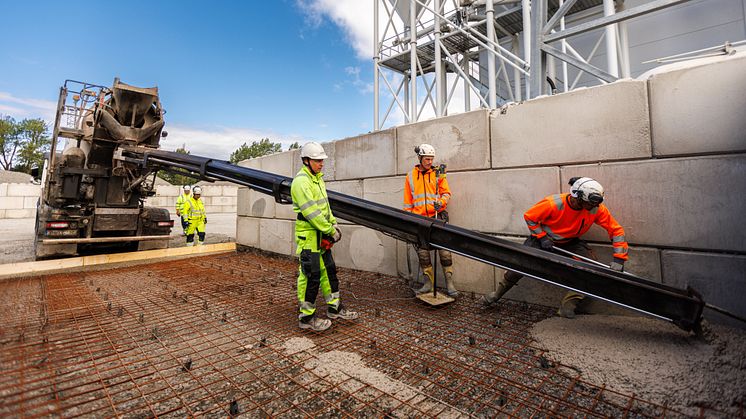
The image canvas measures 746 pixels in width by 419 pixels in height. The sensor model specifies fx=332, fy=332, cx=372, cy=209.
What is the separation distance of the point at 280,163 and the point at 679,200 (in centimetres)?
643

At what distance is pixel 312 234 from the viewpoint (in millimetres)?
3148

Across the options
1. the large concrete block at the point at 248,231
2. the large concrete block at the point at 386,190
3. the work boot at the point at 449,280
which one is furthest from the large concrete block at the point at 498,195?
the large concrete block at the point at 248,231

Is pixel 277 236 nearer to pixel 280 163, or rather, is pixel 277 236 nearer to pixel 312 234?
pixel 280 163

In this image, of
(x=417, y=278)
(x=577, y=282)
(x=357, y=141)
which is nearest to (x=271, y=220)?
(x=357, y=141)

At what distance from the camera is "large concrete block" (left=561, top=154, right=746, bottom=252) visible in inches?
105

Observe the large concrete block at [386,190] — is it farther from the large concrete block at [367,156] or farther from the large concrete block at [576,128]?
the large concrete block at [576,128]

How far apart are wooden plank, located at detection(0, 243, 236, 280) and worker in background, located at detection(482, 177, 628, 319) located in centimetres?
653

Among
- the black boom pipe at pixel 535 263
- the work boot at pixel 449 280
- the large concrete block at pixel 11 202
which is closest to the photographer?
the black boom pipe at pixel 535 263

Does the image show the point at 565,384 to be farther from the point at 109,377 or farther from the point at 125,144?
the point at 125,144

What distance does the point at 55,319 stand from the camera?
3379mm

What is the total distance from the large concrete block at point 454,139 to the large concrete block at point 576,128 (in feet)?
0.48

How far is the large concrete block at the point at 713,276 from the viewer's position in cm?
265

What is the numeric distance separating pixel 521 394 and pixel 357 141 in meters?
4.45

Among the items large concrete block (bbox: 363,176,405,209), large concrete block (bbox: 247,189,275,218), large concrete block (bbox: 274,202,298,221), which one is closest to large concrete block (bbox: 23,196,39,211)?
large concrete block (bbox: 247,189,275,218)
